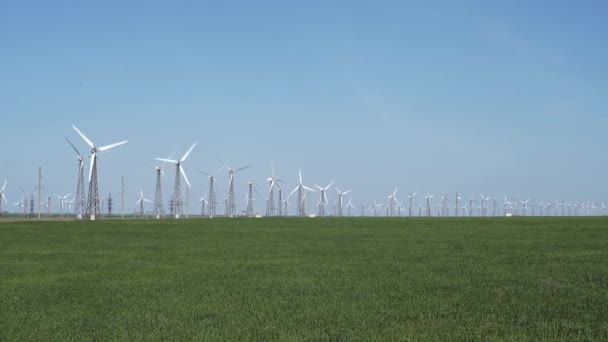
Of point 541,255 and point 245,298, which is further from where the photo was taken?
point 541,255

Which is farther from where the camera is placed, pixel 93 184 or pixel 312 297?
pixel 93 184

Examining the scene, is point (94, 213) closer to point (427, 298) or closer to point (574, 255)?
point (574, 255)

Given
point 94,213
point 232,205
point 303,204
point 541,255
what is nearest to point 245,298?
point 541,255

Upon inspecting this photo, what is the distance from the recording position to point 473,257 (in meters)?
29.1

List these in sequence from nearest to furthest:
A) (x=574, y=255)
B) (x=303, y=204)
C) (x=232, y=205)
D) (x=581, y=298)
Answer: (x=581, y=298)
(x=574, y=255)
(x=232, y=205)
(x=303, y=204)

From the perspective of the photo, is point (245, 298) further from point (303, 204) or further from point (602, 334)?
point (303, 204)

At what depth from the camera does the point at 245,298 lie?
57.4ft

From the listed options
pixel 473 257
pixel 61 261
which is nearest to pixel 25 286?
pixel 61 261

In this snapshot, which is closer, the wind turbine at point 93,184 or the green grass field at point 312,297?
the green grass field at point 312,297

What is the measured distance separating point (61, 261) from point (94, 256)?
2906mm

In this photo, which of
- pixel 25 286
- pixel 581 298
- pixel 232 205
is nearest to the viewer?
pixel 581 298

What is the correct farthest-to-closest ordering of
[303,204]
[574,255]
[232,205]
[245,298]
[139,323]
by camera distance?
[303,204] → [232,205] → [574,255] → [245,298] → [139,323]

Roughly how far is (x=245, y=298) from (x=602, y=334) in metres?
8.47

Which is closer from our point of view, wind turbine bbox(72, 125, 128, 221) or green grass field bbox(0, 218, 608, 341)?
green grass field bbox(0, 218, 608, 341)
